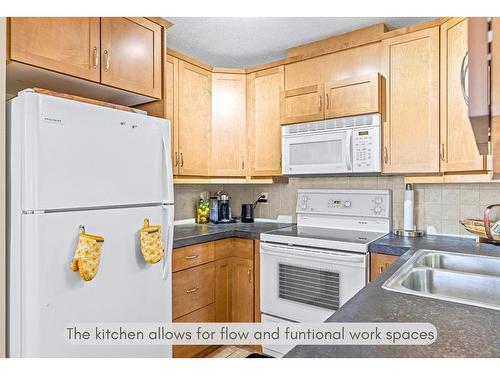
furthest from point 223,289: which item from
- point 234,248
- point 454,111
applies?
point 454,111

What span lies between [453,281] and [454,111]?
1.12m

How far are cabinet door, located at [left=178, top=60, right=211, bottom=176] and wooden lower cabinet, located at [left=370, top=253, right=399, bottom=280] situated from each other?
4.72ft

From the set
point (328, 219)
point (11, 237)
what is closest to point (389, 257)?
point (328, 219)

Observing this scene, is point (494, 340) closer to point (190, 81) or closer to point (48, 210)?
point (48, 210)

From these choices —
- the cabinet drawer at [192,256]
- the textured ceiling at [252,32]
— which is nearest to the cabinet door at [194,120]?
the textured ceiling at [252,32]

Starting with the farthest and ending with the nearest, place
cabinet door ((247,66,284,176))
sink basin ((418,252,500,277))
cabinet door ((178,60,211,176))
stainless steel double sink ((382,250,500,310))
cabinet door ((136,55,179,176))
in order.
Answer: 1. cabinet door ((247,66,284,176))
2. cabinet door ((178,60,211,176))
3. cabinet door ((136,55,179,176))
4. sink basin ((418,252,500,277))
5. stainless steel double sink ((382,250,500,310))

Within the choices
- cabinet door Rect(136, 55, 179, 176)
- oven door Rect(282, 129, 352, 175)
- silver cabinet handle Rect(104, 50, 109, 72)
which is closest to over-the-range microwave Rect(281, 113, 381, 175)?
oven door Rect(282, 129, 352, 175)

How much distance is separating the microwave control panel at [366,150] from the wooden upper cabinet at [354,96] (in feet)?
0.45

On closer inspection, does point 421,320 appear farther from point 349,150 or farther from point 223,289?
point 223,289

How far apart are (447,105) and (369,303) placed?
1.56 m

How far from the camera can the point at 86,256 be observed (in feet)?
4.65

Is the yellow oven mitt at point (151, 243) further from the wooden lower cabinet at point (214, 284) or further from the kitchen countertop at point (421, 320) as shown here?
the kitchen countertop at point (421, 320)

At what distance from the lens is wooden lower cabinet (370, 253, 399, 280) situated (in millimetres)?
1968

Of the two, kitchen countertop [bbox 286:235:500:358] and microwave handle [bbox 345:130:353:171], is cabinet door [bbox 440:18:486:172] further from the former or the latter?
kitchen countertop [bbox 286:235:500:358]
